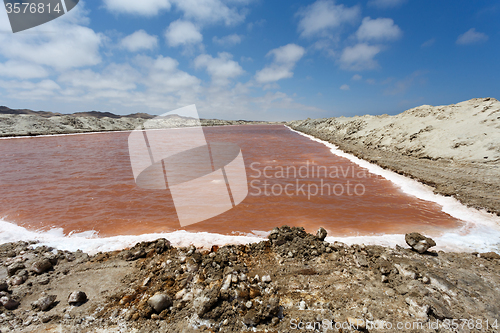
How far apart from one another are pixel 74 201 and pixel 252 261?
732cm

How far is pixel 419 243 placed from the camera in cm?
430

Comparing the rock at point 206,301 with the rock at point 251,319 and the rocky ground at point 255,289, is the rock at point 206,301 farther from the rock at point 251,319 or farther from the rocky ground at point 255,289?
the rock at point 251,319

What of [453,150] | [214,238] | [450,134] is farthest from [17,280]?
[450,134]

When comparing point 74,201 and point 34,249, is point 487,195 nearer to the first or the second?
point 34,249

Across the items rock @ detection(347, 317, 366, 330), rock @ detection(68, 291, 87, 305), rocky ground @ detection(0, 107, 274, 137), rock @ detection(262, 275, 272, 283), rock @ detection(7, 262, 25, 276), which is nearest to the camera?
rock @ detection(347, 317, 366, 330)

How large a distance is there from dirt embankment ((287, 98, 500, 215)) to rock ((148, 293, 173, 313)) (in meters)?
9.08

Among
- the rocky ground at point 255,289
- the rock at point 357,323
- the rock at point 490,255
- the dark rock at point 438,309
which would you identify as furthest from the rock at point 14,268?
the rock at point 490,255

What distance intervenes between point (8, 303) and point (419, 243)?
686cm

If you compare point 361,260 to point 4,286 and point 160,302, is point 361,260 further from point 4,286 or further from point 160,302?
point 4,286

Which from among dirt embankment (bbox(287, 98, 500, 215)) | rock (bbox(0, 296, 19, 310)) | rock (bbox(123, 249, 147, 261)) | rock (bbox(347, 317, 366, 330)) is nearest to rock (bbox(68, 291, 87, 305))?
rock (bbox(0, 296, 19, 310))

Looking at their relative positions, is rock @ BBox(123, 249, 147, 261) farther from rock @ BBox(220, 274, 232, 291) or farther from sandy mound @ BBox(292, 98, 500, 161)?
sandy mound @ BBox(292, 98, 500, 161)

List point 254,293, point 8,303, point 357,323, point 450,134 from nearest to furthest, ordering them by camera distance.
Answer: point 357,323 < point 8,303 < point 254,293 < point 450,134

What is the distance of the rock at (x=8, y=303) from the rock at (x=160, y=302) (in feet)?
6.30

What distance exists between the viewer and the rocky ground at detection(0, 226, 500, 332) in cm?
270
